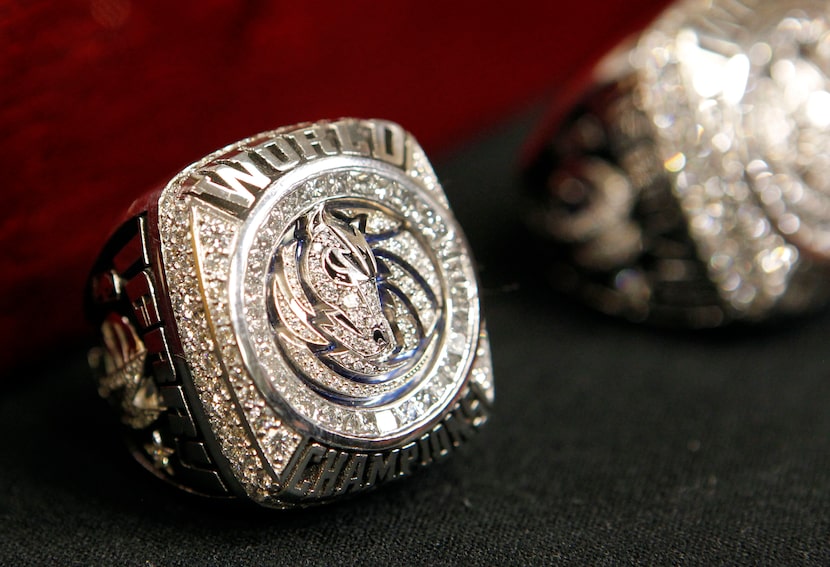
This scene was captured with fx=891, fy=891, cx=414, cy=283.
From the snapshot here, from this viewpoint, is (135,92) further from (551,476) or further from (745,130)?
(745,130)

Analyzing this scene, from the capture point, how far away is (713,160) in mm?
1379

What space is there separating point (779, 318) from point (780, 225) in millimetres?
167

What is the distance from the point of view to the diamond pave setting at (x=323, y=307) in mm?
928

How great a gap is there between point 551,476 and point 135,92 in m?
0.80

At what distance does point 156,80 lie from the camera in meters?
1.32

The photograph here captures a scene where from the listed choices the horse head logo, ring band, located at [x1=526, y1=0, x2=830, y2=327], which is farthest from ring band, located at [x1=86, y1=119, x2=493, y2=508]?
ring band, located at [x1=526, y1=0, x2=830, y2=327]

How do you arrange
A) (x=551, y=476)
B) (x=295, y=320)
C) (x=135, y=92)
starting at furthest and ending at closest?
1. (x=135, y=92)
2. (x=551, y=476)
3. (x=295, y=320)

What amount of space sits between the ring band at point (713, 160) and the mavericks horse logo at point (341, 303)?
1.81 ft

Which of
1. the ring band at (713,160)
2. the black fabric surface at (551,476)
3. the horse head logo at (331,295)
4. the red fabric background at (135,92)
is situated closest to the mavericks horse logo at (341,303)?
the horse head logo at (331,295)

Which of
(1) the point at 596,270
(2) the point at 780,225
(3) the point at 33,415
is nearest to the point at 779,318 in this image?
(2) the point at 780,225

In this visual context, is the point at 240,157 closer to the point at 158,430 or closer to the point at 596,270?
the point at 158,430

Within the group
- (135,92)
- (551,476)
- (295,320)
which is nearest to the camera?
(295,320)

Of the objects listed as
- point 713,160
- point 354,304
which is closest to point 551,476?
point 354,304

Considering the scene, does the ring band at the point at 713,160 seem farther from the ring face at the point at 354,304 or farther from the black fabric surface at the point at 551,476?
the ring face at the point at 354,304
